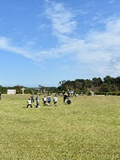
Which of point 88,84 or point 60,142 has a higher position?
point 88,84

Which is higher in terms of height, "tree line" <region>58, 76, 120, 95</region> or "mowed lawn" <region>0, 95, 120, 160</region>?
"tree line" <region>58, 76, 120, 95</region>

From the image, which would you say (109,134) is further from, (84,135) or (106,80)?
(106,80)

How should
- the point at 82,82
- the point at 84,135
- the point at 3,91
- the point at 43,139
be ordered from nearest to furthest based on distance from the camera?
the point at 43,139 → the point at 84,135 → the point at 3,91 → the point at 82,82

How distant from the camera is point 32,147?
10.9 metres

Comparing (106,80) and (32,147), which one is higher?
(106,80)

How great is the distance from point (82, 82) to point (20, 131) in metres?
87.6

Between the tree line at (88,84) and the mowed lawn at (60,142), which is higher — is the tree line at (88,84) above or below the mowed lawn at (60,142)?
above

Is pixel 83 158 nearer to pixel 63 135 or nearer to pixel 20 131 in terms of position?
pixel 63 135

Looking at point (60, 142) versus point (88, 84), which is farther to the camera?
point (88, 84)

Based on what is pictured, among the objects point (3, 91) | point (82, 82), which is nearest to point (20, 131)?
point (3, 91)

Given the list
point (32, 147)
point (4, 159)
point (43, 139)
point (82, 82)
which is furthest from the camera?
point (82, 82)

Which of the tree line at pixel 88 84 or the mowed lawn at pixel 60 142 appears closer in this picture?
the mowed lawn at pixel 60 142

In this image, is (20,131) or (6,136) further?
(20,131)

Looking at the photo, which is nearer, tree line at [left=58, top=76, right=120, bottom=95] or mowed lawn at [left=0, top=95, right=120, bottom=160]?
mowed lawn at [left=0, top=95, right=120, bottom=160]
